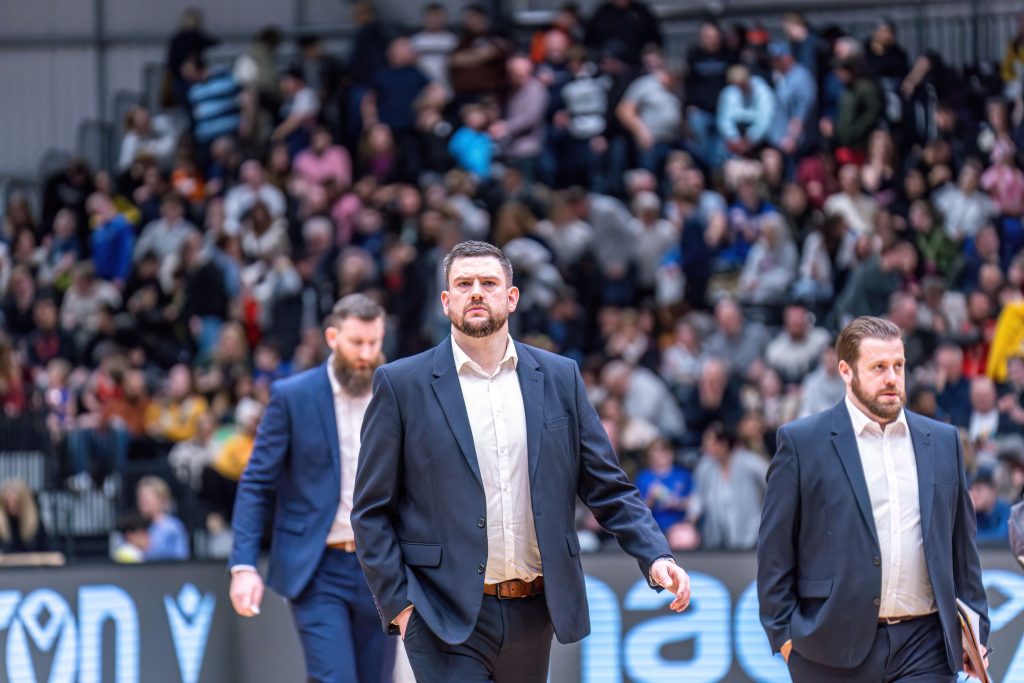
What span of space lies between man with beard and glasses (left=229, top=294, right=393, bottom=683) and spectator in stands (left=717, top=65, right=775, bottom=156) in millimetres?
10707

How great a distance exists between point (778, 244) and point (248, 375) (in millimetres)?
5109

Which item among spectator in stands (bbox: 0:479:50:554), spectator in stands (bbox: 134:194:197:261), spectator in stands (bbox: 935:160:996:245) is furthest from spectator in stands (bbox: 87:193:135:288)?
spectator in stands (bbox: 935:160:996:245)

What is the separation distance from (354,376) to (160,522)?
20.2 ft

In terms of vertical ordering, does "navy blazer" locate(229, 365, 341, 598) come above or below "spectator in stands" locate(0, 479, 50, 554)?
above

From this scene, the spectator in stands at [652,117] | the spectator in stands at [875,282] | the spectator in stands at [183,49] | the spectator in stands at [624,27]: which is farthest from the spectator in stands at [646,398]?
the spectator in stands at [183,49]

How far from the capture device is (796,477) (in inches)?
275

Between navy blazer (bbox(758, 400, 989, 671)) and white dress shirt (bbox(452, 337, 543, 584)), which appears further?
navy blazer (bbox(758, 400, 989, 671))

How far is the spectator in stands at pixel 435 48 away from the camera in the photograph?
2019 centimetres

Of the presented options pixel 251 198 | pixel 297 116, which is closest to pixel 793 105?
pixel 297 116

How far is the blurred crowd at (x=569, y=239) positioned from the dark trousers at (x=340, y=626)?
228 inches

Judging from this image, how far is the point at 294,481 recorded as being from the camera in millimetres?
8453

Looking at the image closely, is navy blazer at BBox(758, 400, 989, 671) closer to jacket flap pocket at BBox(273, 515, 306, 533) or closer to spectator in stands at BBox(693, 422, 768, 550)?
jacket flap pocket at BBox(273, 515, 306, 533)

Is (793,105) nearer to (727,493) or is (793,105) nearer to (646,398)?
(646,398)

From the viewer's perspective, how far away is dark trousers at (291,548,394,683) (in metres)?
8.16
